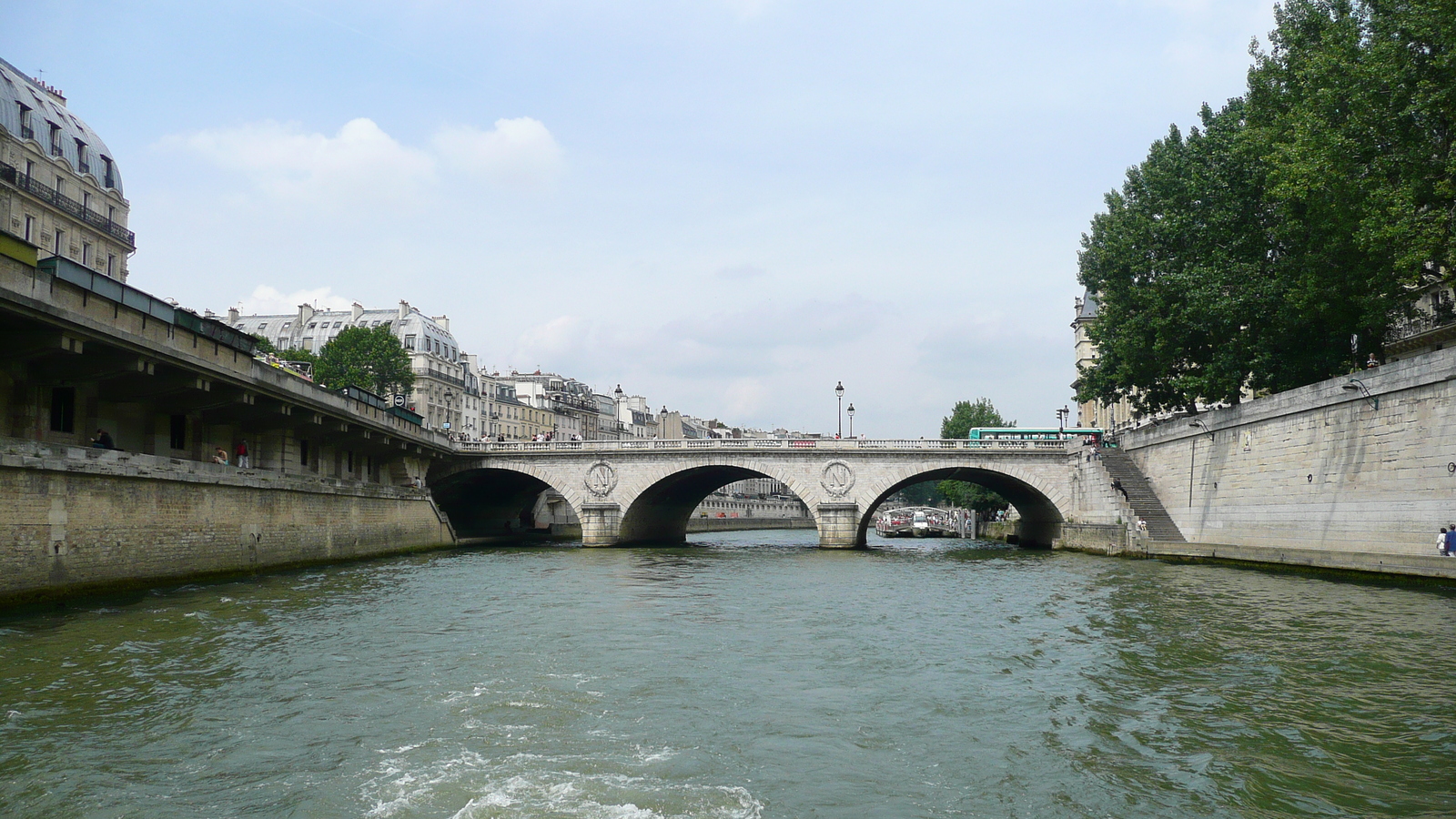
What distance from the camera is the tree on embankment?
1035 inches

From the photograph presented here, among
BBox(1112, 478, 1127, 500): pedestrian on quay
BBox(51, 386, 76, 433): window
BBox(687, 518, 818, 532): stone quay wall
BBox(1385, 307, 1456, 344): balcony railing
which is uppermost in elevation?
BBox(1385, 307, 1456, 344): balcony railing

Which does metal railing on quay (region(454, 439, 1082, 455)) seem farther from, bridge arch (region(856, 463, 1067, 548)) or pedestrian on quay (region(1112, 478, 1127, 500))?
pedestrian on quay (region(1112, 478, 1127, 500))

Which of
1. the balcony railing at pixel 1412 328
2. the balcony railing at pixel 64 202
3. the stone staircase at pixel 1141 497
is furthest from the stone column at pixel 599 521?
the balcony railing at pixel 1412 328

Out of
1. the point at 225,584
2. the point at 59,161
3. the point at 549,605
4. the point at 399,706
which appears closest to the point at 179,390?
the point at 225,584

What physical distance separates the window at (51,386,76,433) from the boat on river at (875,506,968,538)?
65859 millimetres

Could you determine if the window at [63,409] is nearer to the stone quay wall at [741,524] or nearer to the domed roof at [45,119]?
the domed roof at [45,119]

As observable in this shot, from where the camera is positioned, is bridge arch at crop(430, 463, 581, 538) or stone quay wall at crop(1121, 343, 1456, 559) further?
bridge arch at crop(430, 463, 581, 538)

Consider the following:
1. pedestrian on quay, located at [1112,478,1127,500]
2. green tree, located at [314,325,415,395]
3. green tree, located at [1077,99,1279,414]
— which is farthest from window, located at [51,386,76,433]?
green tree, located at [314,325,415,395]

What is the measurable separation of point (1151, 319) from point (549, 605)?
28345 millimetres

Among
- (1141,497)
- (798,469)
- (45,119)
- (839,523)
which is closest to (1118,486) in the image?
(1141,497)

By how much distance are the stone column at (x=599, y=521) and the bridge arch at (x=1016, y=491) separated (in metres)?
13.3

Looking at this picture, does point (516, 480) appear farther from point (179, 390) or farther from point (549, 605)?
point (549, 605)

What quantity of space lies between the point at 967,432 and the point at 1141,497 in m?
58.8

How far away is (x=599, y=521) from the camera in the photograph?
2072 inches
